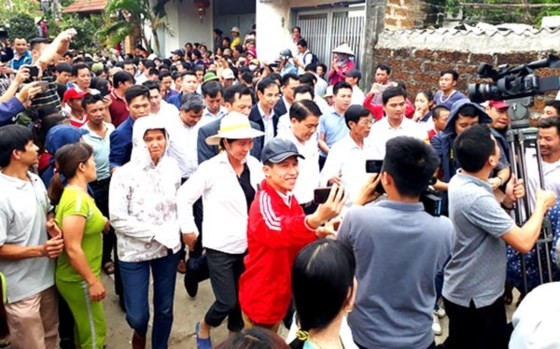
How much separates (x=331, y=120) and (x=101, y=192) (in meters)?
2.51

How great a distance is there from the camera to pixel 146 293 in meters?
3.12

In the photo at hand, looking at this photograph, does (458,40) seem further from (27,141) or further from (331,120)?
(27,141)

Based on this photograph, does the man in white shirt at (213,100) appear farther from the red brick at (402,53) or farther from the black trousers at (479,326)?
the red brick at (402,53)

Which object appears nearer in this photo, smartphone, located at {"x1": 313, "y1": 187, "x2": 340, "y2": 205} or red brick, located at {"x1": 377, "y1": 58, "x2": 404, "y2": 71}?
smartphone, located at {"x1": 313, "y1": 187, "x2": 340, "y2": 205}

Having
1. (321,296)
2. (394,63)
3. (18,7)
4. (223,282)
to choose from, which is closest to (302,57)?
(394,63)

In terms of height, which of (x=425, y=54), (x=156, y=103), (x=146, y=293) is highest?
(x=425, y=54)

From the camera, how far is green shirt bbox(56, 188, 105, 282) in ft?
9.20

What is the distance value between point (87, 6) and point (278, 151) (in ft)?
71.9

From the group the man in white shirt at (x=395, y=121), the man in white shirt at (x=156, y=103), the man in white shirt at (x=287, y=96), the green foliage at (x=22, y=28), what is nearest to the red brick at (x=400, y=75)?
the man in white shirt at (x=287, y=96)

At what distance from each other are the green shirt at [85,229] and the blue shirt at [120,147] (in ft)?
3.87

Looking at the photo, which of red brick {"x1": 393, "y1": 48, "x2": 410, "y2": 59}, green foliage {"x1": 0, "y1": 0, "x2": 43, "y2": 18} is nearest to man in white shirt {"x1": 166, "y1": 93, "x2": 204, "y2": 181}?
red brick {"x1": 393, "y1": 48, "x2": 410, "y2": 59}

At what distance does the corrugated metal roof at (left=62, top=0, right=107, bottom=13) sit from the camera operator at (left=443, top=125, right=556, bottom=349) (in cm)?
2075

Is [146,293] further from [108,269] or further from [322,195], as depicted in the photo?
[108,269]

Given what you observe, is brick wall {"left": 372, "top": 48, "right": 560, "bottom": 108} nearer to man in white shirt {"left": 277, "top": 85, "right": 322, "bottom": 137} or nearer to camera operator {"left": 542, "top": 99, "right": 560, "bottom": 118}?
camera operator {"left": 542, "top": 99, "right": 560, "bottom": 118}
